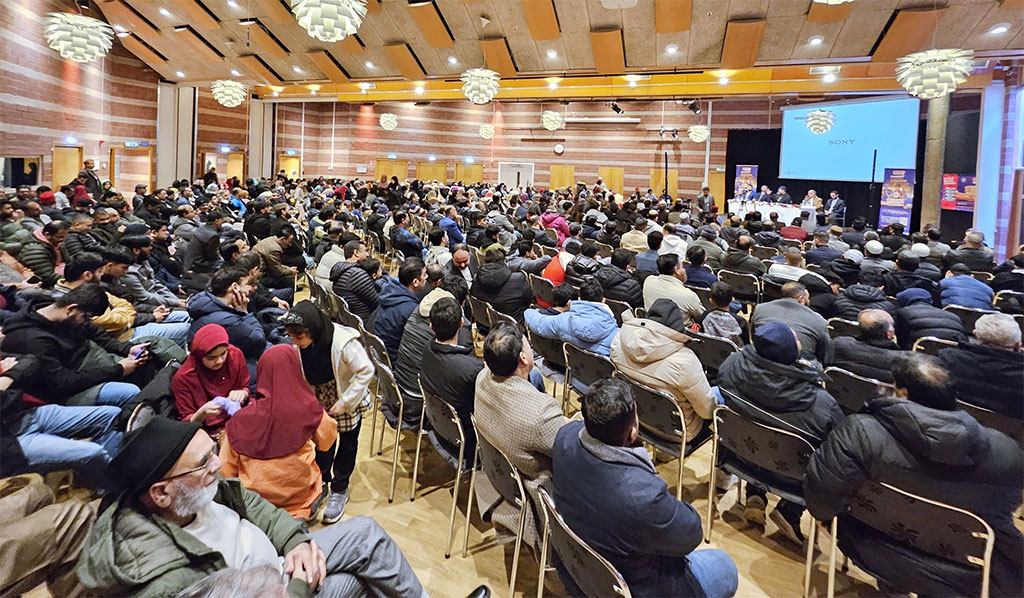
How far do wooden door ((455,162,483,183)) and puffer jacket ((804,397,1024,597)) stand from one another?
70.8ft

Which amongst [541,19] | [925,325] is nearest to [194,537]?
[925,325]

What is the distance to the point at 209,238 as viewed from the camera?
562 cm

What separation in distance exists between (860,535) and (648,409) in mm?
1133

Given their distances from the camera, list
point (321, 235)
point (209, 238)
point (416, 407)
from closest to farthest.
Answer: point (416, 407)
point (209, 238)
point (321, 235)

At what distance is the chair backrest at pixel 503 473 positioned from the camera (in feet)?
7.64

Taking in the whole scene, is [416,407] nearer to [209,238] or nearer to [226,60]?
[209,238]

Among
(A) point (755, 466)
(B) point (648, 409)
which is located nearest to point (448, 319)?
(B) point (648, 409)

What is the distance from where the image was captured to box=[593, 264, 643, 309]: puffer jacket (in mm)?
5273

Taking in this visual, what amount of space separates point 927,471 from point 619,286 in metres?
3.32

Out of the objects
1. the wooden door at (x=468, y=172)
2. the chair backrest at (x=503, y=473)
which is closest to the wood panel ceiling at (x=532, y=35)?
the wooden door at (x=468, y=172)

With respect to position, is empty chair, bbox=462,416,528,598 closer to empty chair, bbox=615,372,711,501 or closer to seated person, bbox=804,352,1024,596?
empty chair, bbox=615,372,711,501

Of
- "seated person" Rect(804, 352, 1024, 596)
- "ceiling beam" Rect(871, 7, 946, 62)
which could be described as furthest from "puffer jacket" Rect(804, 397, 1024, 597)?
"ceiling beam" Rect(871, 7, 946, 62)

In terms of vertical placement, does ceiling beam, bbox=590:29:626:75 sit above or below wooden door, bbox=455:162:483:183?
above

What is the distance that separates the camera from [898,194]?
13.2 m
